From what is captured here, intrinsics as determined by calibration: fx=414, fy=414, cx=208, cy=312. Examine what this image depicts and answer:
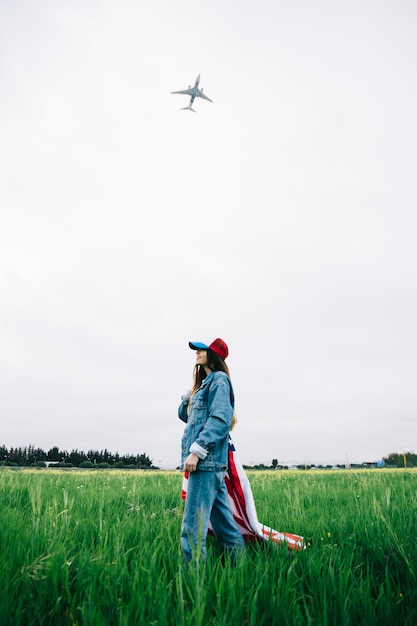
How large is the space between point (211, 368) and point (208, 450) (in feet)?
2.87

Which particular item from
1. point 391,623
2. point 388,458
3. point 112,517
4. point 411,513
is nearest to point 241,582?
point 391,623

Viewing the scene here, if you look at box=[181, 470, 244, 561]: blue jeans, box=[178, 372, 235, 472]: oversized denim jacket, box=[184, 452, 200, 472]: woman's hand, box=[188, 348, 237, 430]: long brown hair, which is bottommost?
box=[181, 470, 244, 561]: blue jeans

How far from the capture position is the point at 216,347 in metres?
4.17

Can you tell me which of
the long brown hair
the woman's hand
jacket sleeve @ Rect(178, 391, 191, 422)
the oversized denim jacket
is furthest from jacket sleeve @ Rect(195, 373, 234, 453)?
jacket sleeve @ Rect(178, 391, 191, 422)

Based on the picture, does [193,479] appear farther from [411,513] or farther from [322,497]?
[322,497]

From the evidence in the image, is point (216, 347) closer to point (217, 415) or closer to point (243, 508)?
point (217, 415)

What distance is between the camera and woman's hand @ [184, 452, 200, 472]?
135 inches

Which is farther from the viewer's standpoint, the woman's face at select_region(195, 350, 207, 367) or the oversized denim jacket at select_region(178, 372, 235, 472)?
the woman's face at select_region(195, 350, 207, 367)

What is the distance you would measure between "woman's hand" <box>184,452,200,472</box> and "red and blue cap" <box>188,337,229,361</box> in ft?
3.51

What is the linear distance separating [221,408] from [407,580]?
1.82 m

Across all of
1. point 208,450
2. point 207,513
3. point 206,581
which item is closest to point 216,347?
point 208,450

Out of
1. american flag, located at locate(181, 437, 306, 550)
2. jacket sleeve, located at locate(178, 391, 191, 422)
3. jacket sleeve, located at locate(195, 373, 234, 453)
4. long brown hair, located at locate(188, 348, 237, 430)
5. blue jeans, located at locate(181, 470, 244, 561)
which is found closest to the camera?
blue jeans, located at locate(181, 470, 244, 561)

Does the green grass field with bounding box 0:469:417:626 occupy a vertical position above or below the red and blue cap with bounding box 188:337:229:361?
below

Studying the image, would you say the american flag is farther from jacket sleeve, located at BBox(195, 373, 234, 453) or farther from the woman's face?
the woman's face
